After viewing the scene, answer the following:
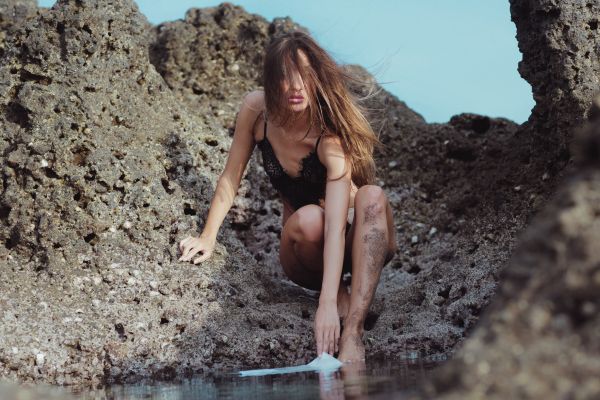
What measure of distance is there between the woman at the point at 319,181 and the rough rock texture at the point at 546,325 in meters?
2.46

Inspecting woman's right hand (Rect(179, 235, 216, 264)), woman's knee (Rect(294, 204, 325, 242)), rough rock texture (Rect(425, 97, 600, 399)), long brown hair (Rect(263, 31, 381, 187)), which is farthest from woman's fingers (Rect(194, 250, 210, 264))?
rough rock texture (Rect(425, 97, 600, 399))

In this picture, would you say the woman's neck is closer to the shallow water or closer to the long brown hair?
the long brown hair

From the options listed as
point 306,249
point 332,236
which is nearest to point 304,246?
point 306,249

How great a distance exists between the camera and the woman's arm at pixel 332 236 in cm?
396

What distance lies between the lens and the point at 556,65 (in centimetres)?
471

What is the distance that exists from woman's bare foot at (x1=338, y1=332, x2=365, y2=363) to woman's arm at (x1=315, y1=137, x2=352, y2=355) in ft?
0.15

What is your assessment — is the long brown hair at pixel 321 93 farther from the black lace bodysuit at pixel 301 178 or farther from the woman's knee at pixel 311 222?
the woman's knee at pixel 311 222

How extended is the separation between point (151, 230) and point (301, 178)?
0.85m

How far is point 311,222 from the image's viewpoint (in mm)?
4340

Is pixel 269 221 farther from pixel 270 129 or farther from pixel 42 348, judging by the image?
pixel 42 348

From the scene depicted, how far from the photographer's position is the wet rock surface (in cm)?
404

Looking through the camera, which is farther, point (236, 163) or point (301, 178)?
point (236, 163)

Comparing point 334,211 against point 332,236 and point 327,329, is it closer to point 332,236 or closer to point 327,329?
point 332,236

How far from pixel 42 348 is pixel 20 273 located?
0.66 meters
